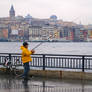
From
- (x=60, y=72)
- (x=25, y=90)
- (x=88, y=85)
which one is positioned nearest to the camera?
(x=25, y=90)

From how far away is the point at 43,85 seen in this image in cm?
1023

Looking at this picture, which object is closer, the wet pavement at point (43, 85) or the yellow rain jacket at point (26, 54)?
the wet pavement at point (43, 85)

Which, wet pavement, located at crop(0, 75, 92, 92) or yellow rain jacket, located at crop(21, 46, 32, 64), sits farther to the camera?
yellow rain jacket, located at crop(21, 46, 32, 64)

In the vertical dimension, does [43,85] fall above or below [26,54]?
below

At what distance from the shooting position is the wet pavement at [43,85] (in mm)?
9438

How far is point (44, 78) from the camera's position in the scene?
12.0 m

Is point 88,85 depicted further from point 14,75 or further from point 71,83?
point 14,75

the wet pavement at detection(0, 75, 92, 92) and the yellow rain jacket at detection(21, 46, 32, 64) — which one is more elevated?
the yellow rain jacket at detection(21, 46, 32, 64)

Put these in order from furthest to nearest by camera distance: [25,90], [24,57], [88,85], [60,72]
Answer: [60,72], [24,57], [88,85], [25,90]

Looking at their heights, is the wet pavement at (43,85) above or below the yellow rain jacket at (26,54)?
below

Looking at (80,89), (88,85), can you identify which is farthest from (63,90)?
(88,85)

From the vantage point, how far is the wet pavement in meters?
9.44

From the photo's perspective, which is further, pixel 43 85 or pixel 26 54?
pixel 26 54

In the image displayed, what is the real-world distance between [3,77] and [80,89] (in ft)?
14.6
